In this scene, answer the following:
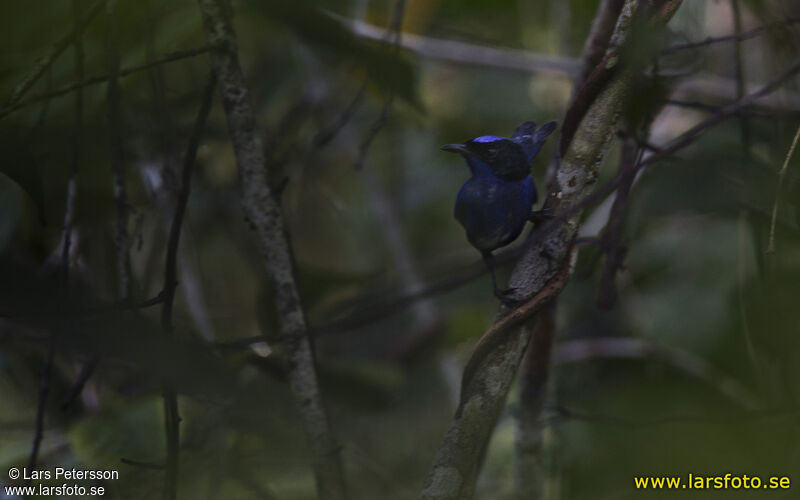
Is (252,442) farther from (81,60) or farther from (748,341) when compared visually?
(748,341)

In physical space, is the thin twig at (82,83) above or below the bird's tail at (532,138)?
above

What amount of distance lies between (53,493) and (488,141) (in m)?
1.30

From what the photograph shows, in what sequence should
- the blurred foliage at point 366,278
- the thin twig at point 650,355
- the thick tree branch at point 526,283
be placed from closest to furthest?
the thick tree branch at point 526,283 < the blurred foliage at point 366,278 < the thin twig at point 650,355

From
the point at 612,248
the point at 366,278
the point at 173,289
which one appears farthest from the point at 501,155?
the point at 366,278

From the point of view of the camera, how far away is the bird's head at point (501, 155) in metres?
1.22

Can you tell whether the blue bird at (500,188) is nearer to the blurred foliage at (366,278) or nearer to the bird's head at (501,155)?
the bird's head at (501,155)

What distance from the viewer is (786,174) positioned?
132 centimetres

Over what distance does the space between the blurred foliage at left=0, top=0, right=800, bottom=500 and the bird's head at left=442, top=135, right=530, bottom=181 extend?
19cm

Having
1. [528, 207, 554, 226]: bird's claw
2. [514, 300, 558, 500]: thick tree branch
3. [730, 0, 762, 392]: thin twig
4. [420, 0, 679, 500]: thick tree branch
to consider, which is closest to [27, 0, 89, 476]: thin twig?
[420, 0, 679, 500]: thick tree branch

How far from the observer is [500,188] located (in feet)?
4.07

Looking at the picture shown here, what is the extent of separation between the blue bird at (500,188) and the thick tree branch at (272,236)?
1.27ft

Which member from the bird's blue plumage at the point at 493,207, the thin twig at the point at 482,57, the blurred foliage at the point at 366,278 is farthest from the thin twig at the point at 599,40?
the thin twig at the point at 482,57

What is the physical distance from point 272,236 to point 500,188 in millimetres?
463

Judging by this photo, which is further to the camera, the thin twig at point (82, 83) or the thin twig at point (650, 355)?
the thin twig at point (650, 355)
